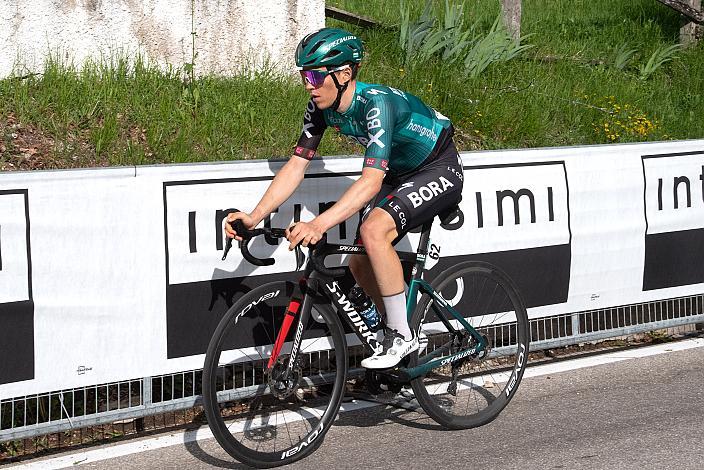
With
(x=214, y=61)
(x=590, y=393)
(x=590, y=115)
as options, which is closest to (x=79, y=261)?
(x=590, y=393)

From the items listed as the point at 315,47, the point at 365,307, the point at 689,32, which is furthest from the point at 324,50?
the point at 689,32

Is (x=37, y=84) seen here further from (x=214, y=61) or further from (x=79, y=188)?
(x=79, y=188)

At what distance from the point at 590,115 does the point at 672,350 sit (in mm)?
4912

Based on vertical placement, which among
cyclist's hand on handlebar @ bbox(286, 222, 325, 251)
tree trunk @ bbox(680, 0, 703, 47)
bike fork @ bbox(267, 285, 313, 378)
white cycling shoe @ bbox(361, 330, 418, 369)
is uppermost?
tree trunk @ bbox(680, 0, 703, 47)

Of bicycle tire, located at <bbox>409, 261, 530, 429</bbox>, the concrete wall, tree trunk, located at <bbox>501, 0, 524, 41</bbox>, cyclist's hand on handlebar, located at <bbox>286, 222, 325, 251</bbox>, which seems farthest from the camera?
tree trunk, located at <bbox>501, 0, 524, 41</bbox>

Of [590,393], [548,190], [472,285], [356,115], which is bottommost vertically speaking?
[590,393]

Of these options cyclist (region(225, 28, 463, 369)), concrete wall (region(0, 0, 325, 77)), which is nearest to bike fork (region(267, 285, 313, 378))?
cyclist (region(225, 28, 463, 369))

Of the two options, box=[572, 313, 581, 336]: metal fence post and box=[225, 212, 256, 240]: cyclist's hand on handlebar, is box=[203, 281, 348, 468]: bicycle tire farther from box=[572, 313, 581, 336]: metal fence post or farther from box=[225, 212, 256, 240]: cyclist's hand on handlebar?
box=[572, 313, 581, 336]: metal fence post

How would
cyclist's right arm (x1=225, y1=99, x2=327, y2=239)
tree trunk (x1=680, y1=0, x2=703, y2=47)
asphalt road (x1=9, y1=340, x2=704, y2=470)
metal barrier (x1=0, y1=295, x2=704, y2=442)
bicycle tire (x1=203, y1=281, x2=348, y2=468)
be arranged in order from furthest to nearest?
1. tree trunk (x1=680, y1=0, x2=703, y2=47)
2. cyclist's right arm (x1=225, y1=99, x2=327, y2=239)
3. metal barrier (x1=0, y1=295, x2=704, y2=442)
4. asphalt road (x1=9, y1=340, x2=704, y2=470)
5. bicycle tire (x1=203, y1=281, x2=348, y2=468)

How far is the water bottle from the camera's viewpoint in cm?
538

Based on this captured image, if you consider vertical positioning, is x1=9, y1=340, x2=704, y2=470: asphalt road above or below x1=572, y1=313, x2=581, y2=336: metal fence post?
below

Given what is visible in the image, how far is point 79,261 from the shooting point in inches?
212

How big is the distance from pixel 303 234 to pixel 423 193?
0.96 m

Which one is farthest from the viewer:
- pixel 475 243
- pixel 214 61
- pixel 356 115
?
pixel 214 61
